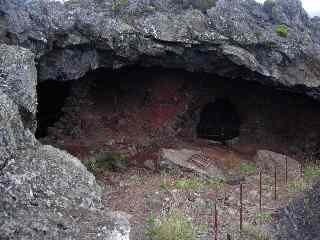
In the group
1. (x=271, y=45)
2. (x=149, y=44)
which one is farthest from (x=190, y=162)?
(x=271, y=45)

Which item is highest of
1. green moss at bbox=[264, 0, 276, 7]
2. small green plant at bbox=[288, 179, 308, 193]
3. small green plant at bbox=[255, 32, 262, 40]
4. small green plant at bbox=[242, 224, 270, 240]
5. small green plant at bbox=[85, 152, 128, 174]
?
green moss at bbox=[264, 0, 276, 7]

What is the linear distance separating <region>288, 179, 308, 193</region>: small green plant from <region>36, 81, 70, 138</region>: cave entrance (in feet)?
27.2

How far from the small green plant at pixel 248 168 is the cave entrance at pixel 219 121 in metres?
3.12

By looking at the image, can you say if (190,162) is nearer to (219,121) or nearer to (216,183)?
(216,183)

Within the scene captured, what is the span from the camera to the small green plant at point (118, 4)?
14.6 metres

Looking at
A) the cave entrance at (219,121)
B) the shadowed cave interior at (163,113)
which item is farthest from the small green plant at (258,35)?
the cave entrance at (219,121)

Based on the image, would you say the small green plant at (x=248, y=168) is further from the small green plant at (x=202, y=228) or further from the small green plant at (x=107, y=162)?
the small green plant at (x=202, y=228)

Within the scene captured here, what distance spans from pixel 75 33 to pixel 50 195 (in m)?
7.70

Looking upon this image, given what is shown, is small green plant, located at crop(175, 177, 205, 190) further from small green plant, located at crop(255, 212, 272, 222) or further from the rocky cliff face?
the rocky cliff face

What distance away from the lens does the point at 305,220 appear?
10.2 m

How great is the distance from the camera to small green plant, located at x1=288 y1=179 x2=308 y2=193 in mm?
12454

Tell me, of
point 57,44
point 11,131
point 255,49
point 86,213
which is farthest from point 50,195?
point 255,49

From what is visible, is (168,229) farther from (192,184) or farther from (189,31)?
(189,31)

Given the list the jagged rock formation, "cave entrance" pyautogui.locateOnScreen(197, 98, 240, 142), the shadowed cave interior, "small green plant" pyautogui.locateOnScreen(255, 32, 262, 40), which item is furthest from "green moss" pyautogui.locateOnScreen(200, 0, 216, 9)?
the jagged rock formation
